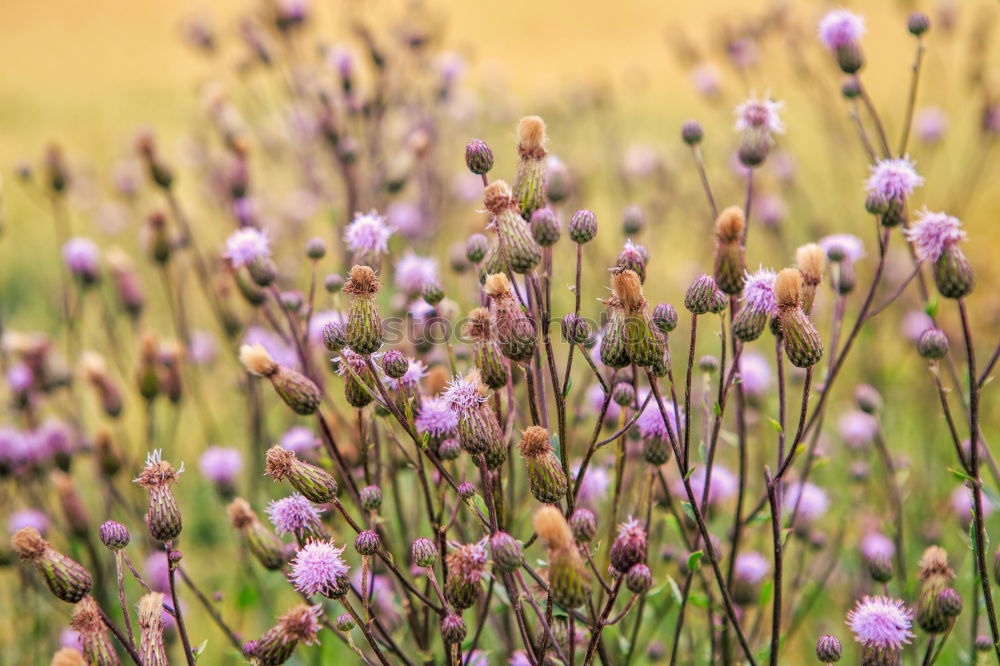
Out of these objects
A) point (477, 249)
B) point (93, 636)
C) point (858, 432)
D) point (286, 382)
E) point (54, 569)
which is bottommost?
point (93, 636)

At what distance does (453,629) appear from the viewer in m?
1.56

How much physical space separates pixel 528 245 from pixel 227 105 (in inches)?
103

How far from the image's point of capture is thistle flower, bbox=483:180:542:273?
5.34 ft

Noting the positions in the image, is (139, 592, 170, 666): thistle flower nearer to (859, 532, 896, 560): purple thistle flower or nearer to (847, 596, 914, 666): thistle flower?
(847, 596, 914, 666): thistle flower

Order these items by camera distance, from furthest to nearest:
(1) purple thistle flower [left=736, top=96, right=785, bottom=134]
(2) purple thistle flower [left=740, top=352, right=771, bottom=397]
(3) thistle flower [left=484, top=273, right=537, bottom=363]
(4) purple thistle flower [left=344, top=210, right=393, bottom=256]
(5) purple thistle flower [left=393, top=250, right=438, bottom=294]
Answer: (2) purple thistle flower [left=740, top=352, right=771, bottom=397] < (5) purple thistle flower [left=393, top=250, right=438, bottom=294] < (1) purple thistle flower [left=736, top=96, right=785, bottom=134] < (4) purple thistle flower [left=344, top=210, right=393, bottom=256] < (3) thistle flower [left=484, top=273, right=537, bottom=363]

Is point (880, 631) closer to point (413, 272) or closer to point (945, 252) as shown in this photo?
point (945, 252)

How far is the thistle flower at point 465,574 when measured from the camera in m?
1.54

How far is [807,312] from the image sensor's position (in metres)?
1.77

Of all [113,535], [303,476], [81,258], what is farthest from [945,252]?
[81,258]

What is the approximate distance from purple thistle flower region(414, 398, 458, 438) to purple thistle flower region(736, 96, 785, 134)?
3.84 ft

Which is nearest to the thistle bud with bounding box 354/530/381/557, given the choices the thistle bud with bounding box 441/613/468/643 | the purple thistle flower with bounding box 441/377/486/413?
the thistle bud with bounding box 441/613/468/643

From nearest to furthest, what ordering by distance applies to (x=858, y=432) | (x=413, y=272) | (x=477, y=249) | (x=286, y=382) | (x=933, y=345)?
1. (x=286, y=382)
2. (x=933, y=345)
3. (x=477, y=249)
4. (x=413, y=272)
5. (x=858, y=432)

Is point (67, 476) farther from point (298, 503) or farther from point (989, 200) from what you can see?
point (989, 200)

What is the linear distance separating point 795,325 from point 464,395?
2.15 feet
